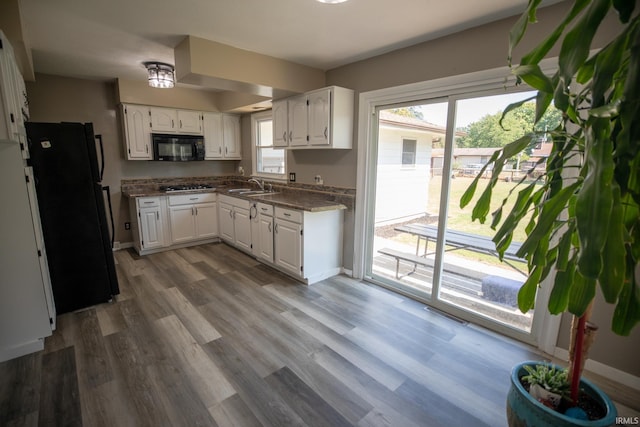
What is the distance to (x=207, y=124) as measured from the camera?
5031 millimetres

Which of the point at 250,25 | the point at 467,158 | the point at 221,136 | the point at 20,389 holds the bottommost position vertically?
the point at 20,389

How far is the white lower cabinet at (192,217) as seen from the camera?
455cm

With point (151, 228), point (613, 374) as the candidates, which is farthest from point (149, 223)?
point (613, 374)

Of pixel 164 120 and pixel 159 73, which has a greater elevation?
pixel 159 73

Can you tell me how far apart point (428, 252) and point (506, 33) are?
79.3 inches

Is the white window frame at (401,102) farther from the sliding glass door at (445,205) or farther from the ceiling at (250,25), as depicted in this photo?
the ceiling at (250,25)

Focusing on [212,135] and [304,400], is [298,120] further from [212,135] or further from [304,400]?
[304,400]

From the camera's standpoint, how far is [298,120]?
3615mm

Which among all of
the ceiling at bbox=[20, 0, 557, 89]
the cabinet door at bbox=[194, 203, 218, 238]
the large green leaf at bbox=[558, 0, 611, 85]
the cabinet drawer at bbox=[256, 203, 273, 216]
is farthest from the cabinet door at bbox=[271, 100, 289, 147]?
the large green leaf at bbox=[558, 0, 611, 85]

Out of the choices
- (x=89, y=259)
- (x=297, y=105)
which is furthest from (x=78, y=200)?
(x=297, y=105)

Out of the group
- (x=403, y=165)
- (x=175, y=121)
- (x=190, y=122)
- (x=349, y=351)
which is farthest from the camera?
(x=190, y=122)

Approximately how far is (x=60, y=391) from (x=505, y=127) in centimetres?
366

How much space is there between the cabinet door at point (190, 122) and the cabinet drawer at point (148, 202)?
121cm

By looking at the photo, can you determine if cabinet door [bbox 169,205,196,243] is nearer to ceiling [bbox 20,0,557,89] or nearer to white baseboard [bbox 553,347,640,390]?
ceiling [bbox 20,0,557,89]
